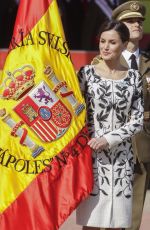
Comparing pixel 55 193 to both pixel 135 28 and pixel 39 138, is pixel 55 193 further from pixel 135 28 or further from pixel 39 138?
pixel 135 28

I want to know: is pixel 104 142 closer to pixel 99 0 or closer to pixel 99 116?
pixel 99 116

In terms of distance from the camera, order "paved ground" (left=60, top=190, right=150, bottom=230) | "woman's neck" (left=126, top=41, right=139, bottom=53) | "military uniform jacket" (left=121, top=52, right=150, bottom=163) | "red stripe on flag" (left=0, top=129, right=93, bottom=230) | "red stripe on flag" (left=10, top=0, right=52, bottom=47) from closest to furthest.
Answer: "red stripe on flag" (left=0, top=129, right=93, bottom=230) → "red stripe on flag" (left=10, top=0, right=52, bottom=47) → "military uniform jacket" (left=121, top=52, right=150, bottom=163) → "woman's neck" (left=126, top=41, right=139, bottom=53) → "paved ground" (left=60, top=190, right=150, bottom=230)

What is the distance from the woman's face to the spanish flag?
22cm

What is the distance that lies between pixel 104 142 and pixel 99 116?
166 millimetres

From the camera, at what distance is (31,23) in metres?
4.41

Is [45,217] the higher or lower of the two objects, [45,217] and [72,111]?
the lower

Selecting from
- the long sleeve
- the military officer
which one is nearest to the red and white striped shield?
the long sleeve

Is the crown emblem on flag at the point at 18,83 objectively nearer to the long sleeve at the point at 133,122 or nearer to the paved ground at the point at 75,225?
the long sleeve at the point at 133,122

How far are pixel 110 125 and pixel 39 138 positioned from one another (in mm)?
420

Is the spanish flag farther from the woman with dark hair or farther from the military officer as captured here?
the military officer

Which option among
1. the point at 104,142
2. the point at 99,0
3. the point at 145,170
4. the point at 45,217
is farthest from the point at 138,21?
the point at 99,0

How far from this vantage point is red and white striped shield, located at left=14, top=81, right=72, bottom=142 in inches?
169

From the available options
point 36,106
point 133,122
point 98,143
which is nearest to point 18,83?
point 36,106

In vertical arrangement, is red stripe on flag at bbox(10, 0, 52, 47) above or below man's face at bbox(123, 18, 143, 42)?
above
